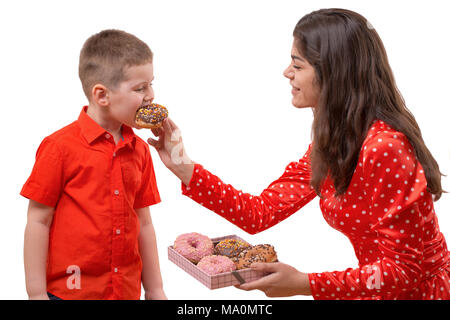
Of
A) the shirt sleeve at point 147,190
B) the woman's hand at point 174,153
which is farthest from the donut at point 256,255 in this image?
the shirt sleeve at point 147,190

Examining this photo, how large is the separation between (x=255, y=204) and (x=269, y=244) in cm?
40

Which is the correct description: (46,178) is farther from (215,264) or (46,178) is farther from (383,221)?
A: (383,221)

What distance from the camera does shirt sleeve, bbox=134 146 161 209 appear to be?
9.96ft

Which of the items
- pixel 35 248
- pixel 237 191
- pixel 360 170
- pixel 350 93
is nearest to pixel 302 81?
pixel 350 93

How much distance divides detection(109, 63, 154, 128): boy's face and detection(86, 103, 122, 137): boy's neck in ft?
0.15

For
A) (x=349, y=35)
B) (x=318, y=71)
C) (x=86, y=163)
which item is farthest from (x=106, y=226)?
(x=349, y=35)

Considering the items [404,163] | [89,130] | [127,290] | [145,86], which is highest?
[145,86]

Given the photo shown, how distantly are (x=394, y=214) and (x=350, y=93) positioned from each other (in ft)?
1.81

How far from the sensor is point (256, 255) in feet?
8.90

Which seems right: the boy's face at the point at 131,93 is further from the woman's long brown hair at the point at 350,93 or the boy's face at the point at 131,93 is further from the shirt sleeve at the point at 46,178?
the woman's long brown hair at the point at 350,93

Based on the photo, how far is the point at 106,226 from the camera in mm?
2830

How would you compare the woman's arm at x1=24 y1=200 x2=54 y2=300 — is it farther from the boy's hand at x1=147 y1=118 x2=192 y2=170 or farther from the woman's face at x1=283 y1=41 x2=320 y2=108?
the woman's face at x1=283 y1=41 x2=320 y2=108

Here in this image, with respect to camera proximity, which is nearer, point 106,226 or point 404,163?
point 404,163

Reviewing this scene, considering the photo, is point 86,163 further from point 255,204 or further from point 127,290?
point 255,204
